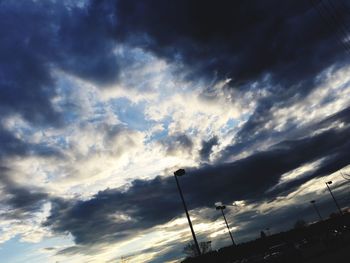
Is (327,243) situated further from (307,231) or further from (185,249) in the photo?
(185,249)

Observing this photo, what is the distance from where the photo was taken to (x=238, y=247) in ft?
267

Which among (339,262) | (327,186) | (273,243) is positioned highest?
(327,186)

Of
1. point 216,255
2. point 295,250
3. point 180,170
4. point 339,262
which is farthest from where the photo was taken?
point 216,255

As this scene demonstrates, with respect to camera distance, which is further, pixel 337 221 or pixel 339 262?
pixel 337 221

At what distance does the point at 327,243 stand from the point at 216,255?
3068 cm

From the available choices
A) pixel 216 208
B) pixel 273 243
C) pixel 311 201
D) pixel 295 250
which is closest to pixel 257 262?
pixel 295 250

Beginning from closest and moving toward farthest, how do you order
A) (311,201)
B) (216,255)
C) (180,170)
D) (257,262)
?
(180,170) < (257,262) < (216,255) < (311,201)

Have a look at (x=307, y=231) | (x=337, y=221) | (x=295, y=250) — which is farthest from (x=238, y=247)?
(x=295, y=250)

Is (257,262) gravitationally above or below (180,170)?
below

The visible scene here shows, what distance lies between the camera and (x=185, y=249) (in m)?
139

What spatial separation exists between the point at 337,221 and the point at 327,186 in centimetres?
1750

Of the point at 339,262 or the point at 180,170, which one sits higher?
the point at 180,170

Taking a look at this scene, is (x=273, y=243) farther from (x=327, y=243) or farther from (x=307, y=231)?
(x=327, y=243)

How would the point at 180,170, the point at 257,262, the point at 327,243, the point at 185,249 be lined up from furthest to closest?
the point at 185,249 < the point at 327,243 < the point at 257,262 < the point at 180,170
